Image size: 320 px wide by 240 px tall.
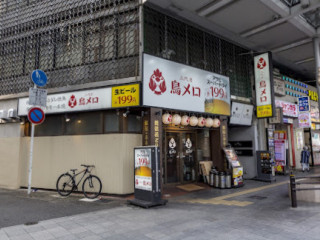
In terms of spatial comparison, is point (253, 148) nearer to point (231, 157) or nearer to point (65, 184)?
point (231, 157)

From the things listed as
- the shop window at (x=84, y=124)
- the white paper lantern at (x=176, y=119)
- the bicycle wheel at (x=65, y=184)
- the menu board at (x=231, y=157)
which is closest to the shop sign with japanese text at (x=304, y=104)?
the menu board at (x=231, y=157)

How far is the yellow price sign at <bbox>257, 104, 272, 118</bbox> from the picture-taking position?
45.3 ft

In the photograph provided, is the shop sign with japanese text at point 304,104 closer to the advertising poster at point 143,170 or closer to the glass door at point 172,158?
the glass door at point 172,158

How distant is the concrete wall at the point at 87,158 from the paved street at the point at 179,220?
3.00 ft

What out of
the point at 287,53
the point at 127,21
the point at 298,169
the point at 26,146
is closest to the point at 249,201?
the point at 127,21

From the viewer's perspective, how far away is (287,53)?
622 inches

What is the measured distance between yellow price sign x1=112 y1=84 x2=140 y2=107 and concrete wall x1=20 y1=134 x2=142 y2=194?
1.31m

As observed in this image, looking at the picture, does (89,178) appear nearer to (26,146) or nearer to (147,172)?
(147,172)

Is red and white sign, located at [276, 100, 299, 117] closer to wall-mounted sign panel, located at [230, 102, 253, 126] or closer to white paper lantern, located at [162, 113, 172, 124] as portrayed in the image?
wall-mounted sign panel, located at [230, 102, 253, 126]

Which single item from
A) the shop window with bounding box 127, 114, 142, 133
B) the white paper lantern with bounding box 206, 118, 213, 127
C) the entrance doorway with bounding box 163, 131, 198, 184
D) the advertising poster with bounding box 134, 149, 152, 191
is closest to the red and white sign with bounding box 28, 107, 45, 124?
the shop window with bounding box 127, 114, 142, 133

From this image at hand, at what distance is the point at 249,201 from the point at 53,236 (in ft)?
21.2

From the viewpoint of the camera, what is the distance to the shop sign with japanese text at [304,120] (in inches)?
685

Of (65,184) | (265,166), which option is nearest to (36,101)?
(65,184)

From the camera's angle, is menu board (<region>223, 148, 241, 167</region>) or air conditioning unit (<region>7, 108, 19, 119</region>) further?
menu board (<region>223, 148, 241, 167</region>)
